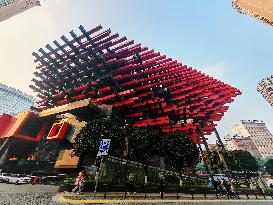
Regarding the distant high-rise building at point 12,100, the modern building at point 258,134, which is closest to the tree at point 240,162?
the modern building at point 258,134

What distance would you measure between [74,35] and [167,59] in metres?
14.3

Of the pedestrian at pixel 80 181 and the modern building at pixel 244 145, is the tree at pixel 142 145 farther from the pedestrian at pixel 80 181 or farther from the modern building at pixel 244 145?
the modern building at pixel 244 145

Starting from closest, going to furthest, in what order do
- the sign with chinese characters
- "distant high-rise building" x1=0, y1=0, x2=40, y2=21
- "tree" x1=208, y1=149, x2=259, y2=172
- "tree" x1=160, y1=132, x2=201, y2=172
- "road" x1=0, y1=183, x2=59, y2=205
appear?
"road" x1=0, y1=183, x2=59, y2=205 < the sign with chinese characters < "distant high-rise building" x1=0, y1=0, x2=40, y2=21 < "tree" x1=160, y1=132, x2=201, y2=172 < "tree" x1=208, y1=149, x2=259, y2=172

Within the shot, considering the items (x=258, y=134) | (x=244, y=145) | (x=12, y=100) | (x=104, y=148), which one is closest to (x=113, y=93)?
(x=104, y=148)

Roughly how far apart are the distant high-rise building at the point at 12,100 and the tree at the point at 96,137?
108 meters

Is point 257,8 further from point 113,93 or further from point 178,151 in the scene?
point 113,93

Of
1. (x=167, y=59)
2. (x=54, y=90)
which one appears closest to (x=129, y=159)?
(x=167, y=59)

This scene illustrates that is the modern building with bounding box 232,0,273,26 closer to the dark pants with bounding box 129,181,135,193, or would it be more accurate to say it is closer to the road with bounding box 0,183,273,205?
the road with bounding box 0,183,273,205

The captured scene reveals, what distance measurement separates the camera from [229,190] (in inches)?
914

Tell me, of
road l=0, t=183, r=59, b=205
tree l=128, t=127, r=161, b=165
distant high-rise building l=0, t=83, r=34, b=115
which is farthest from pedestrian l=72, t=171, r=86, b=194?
distant high-rise building l=0, t=83, r=34, b=115

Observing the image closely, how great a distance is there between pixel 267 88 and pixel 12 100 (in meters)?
121

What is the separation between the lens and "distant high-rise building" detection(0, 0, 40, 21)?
24859 mm

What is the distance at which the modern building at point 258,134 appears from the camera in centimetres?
12394

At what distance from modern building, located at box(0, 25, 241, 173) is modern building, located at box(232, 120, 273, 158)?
104 metres
